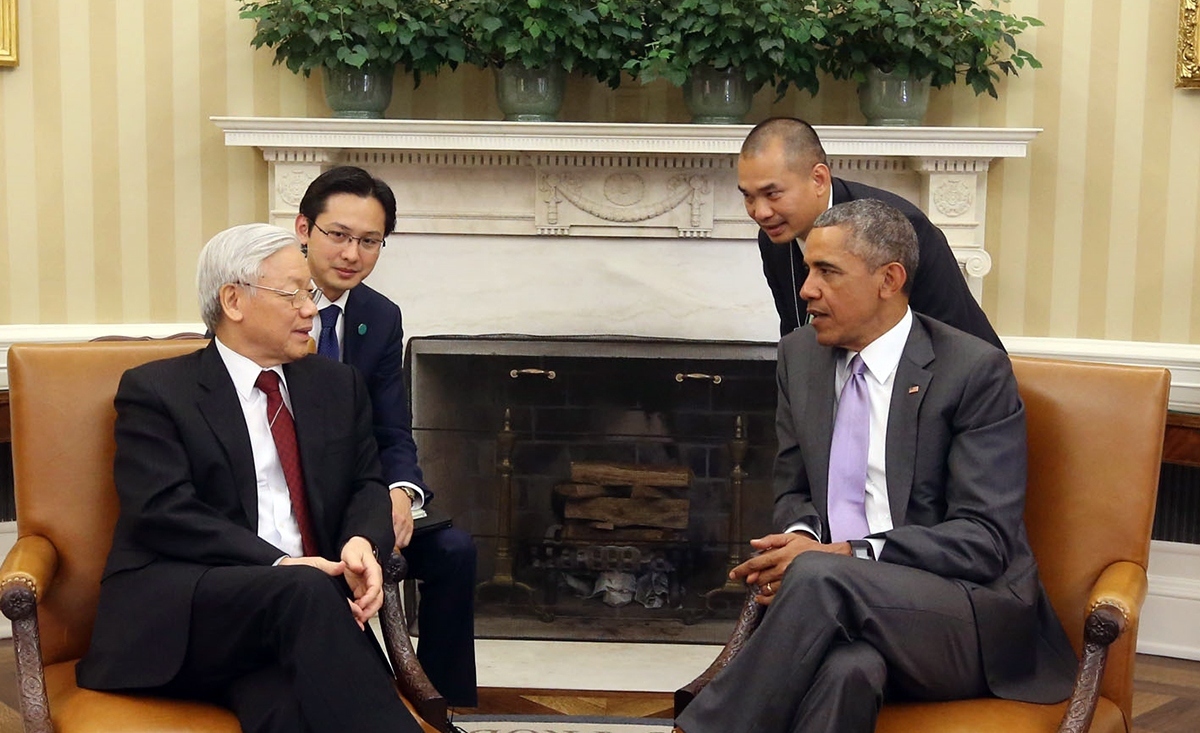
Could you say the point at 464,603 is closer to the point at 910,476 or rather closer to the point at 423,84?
the point at 910,476

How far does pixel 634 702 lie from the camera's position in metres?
3.70

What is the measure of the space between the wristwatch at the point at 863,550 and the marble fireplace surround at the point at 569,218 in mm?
2019

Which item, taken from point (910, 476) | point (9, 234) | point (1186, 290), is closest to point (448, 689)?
point (910, 476)

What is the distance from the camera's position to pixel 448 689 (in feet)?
9.83

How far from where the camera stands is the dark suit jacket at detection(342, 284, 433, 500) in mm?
2947

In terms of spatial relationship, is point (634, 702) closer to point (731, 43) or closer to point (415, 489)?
point (415, 489)

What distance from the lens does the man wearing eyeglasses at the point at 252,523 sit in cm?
216

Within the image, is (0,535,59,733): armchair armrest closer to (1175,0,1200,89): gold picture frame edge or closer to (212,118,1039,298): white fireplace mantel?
(212,118,1039,298): white fireplace mantel

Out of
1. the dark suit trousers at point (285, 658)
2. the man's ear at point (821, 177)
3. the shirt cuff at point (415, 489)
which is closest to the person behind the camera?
the dark suit trousers at point (285, 658)

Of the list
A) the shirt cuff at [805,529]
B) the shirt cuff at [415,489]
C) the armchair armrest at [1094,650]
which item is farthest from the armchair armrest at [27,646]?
the armchair armrest at [1094,650]

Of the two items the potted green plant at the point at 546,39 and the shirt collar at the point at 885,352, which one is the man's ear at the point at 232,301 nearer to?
the shirt collar at the point at 885,352

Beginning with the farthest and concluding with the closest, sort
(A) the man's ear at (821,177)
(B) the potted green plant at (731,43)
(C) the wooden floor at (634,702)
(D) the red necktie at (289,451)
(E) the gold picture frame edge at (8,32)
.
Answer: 1. (E) the gold picture frame edge at (8,32)
2. (B) the potted green plant at (731,43)
3. (C) the wooden floor at (634,702)
4. (A) the man's ear at (821,177)
5. (D) the red necktie at (289,451)

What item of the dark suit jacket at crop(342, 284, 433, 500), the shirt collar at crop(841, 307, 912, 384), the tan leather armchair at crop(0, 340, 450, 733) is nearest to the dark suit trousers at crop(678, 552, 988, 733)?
the shirt collar at crop(841, 307, 912, 384)

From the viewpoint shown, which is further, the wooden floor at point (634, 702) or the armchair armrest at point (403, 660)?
the wooden floor at point (634, 702)
